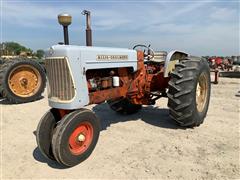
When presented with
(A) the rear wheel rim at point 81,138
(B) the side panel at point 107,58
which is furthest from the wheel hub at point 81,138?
(B) the side panel at point 107,58

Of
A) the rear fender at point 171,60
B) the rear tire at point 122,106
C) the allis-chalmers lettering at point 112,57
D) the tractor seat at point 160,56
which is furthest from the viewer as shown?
the tractor seat at point 160,56

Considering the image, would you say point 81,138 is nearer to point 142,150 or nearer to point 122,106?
point 142,150

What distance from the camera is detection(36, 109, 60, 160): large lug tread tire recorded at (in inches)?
136

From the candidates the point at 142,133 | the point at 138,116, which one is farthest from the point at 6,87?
the point at 142,133

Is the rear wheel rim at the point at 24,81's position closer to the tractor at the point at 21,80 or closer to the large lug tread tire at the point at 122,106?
the tractor at the point at 21,80

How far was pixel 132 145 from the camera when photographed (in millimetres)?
4059

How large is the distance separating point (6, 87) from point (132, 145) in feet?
16.6

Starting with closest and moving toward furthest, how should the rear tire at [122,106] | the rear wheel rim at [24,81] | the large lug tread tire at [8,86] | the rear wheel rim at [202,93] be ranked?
the rear wheel rim at [202,93] < the rear tire at [122,106] < the large lug tread tire at [8,86] < the rear wheel rim at [24,81]

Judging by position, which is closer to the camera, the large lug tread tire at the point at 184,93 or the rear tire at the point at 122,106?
the large lug tread tire at the point at 184,93


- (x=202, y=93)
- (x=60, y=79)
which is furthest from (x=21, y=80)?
(x=202, y=93)

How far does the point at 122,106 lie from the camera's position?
5.69m

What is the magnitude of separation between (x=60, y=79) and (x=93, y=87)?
0.61m

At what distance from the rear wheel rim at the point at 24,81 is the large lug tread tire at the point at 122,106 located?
11.5ft

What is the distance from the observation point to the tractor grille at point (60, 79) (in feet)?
11.1
